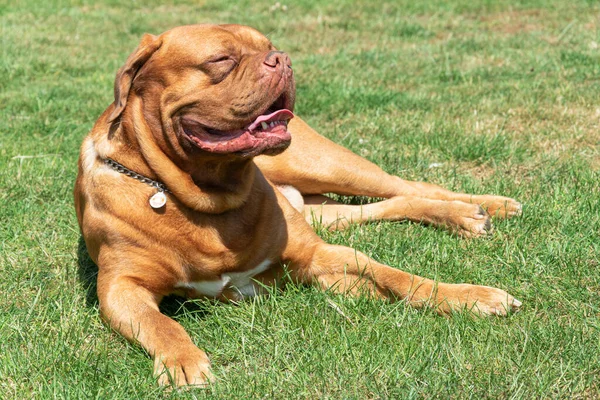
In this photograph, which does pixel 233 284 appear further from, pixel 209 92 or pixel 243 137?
pixel 209 92

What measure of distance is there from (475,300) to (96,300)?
5.70 ft

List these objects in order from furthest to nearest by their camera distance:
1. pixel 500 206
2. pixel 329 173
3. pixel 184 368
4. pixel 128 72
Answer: pixel 329 173
pixel 500 206
pixel 128 72
pixel 184 368

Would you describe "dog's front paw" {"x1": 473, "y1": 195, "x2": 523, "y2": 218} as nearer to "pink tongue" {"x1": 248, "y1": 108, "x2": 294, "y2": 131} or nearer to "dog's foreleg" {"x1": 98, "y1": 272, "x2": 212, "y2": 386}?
"pink tongue" {"x1": 248, "y1": 108, "x2": 294, "y2": 131}

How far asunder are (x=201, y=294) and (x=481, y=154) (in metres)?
2.53

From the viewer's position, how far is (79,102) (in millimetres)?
6891

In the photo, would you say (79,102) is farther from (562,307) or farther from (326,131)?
(562,307)

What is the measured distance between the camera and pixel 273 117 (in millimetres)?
3334

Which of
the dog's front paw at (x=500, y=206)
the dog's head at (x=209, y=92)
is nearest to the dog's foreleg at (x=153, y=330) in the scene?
the dog's head at (x=209, y=92)

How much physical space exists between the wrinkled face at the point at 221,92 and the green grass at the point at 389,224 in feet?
2.34

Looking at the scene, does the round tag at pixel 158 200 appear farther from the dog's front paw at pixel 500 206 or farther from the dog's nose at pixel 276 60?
the dog's front paw at pixel 500 206

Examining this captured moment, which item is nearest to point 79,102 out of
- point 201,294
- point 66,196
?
point 66,196

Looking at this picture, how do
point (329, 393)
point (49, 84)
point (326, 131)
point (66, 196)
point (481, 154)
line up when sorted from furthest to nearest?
point (49, 84) → point (326, 131) → point (481, 154) → point (66, 196) → point (329, 393)

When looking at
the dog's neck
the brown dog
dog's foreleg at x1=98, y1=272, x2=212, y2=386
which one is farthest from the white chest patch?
the dog's neck

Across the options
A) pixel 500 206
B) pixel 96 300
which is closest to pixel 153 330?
pixel 96 300
